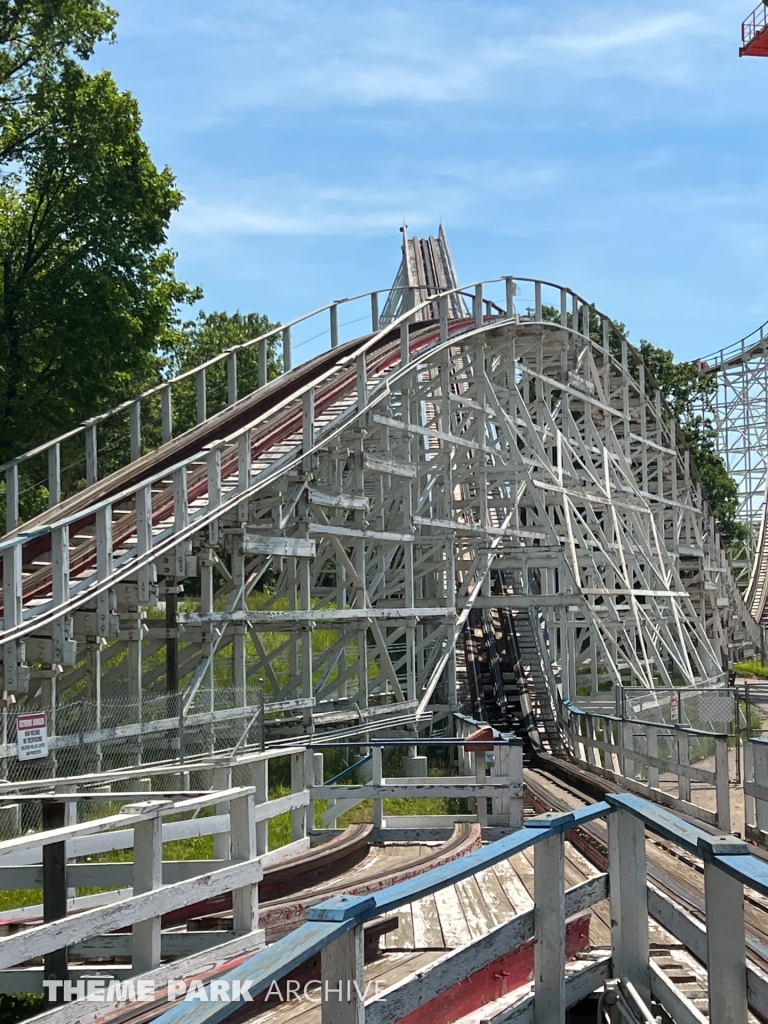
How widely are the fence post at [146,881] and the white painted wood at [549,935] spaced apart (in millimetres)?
1981

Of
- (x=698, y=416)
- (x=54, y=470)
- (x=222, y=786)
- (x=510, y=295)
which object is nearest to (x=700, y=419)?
(x=698, y=416)

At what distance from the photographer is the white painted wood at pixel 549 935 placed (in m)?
4.76

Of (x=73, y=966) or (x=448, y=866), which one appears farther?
(x=73, y=966)

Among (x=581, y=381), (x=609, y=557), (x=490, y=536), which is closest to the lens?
(x=490, y=536)

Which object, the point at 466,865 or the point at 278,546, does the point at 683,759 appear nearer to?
the point at 278,546

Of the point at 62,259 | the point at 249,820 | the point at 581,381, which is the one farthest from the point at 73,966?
the point at 581,381

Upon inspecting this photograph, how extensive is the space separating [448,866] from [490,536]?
63.3ft

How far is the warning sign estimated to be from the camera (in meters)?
10.3

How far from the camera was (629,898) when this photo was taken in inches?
199

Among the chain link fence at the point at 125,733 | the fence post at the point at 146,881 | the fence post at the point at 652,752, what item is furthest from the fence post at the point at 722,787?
the fence post at the point at 146,881

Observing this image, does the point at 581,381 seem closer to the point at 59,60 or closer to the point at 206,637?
the point at 59,60

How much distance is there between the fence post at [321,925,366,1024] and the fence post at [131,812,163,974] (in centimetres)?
248

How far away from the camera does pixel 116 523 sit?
15.7 m

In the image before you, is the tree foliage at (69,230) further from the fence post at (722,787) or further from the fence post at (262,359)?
the fence post at (722,787)
